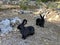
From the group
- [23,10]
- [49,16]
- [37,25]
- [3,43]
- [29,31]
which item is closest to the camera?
[3,43]

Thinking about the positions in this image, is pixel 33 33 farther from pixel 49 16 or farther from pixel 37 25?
pixel 49 16

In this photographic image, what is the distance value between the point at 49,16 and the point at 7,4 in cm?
243

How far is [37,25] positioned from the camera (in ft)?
24.2

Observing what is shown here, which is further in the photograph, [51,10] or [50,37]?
[51,10]

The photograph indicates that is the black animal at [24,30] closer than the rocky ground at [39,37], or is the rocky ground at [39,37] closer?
the rocky ground at [39,37]

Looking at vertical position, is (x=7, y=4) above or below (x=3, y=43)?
below

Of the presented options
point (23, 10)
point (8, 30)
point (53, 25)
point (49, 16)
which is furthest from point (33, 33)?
point (23, 10)

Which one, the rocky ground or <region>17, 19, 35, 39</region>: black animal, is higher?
<region>17, 19, 35, 39</region>: black animal

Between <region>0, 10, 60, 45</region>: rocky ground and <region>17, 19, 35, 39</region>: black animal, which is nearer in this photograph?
<region>0, 10, 60, 45</region>: rocky ground

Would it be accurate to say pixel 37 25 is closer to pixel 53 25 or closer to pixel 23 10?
pixel 53 25

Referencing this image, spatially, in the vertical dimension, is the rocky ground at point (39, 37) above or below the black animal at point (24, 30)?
below

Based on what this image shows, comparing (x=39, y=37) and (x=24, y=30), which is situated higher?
(x=24, y=30)

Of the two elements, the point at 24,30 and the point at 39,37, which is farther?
the point at 39,37

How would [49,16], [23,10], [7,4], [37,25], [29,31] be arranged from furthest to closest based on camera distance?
1. [7,4]
2. [23,10]
3. [49,16]
4. [37,25]
5. [29,31]
